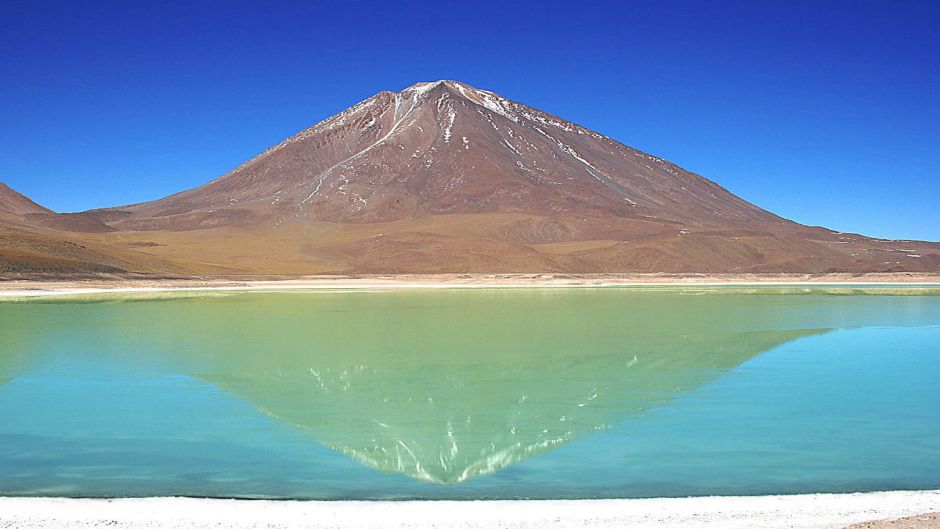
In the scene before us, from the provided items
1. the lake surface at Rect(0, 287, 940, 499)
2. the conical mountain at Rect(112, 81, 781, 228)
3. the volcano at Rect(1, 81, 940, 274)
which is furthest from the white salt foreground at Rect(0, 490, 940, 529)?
the conical mountain at Rect(112, 81, 781, 228)

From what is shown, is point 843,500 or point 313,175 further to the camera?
point 313,175

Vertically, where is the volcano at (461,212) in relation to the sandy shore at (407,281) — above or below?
above

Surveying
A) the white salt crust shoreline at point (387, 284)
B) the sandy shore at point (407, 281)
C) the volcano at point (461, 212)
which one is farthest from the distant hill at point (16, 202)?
the white salt crust shoreline at point (387, 284)

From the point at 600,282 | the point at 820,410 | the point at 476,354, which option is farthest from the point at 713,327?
the point at 600,282

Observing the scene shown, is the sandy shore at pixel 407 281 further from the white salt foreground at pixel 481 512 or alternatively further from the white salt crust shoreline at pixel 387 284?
the white salt foreground at pixel 481 512

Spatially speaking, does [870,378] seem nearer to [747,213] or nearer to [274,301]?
[274,301]
